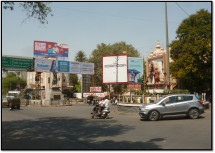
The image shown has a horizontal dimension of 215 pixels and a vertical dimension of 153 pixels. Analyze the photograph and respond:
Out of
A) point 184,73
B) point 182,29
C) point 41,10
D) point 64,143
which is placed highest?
point 182,29

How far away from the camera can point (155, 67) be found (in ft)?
141

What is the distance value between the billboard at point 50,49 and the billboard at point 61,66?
208 inches

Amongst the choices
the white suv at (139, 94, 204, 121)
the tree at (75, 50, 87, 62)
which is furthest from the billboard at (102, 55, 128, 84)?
the tree at (75, 50, 87, 62)

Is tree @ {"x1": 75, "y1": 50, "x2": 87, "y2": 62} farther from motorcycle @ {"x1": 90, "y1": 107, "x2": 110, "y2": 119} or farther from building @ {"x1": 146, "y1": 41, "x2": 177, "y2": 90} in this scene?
motorcycle @ {"x1": 90, "y1": 107, "x2": 110, "y2": 119}

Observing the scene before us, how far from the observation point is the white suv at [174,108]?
1502 cm

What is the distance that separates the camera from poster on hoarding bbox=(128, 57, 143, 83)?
45000mm

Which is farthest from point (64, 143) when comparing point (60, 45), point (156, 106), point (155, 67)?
point (60, 45)

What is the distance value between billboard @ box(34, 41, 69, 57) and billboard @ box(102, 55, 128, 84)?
55.3 ft

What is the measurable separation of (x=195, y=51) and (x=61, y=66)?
25.7 metres

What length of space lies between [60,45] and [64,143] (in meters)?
47.0

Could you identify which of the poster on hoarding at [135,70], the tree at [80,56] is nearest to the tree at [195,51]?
the poster on hoarding at [135,70]

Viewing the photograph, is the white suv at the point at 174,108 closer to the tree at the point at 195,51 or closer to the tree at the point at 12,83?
the tree at the point at 195,51

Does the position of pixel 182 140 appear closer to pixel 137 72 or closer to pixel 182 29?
pixel 182 29

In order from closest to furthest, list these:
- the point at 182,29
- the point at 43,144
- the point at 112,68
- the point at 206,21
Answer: the point at 43,144 → the point at 206,21 → the point at 182,29 → the point at 112,68
